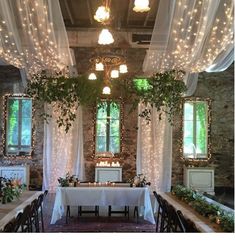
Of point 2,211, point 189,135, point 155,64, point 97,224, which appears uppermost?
point 155,64

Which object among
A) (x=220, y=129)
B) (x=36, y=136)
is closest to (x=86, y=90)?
(x=36, y=136)

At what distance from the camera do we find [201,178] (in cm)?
1160

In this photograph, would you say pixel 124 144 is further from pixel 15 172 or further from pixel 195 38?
pixel 195 38

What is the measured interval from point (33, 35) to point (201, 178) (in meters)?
7.41

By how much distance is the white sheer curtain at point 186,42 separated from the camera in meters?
4.63

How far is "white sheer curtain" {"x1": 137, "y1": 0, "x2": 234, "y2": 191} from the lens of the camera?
4633mm

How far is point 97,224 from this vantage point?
7.20m

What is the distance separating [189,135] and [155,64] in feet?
15.2

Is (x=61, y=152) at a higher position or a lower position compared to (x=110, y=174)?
higher

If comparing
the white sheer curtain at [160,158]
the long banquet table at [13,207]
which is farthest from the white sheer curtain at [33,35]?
the white sheer curtain at [160,158]

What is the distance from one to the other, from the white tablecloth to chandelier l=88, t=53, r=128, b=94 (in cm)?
189
